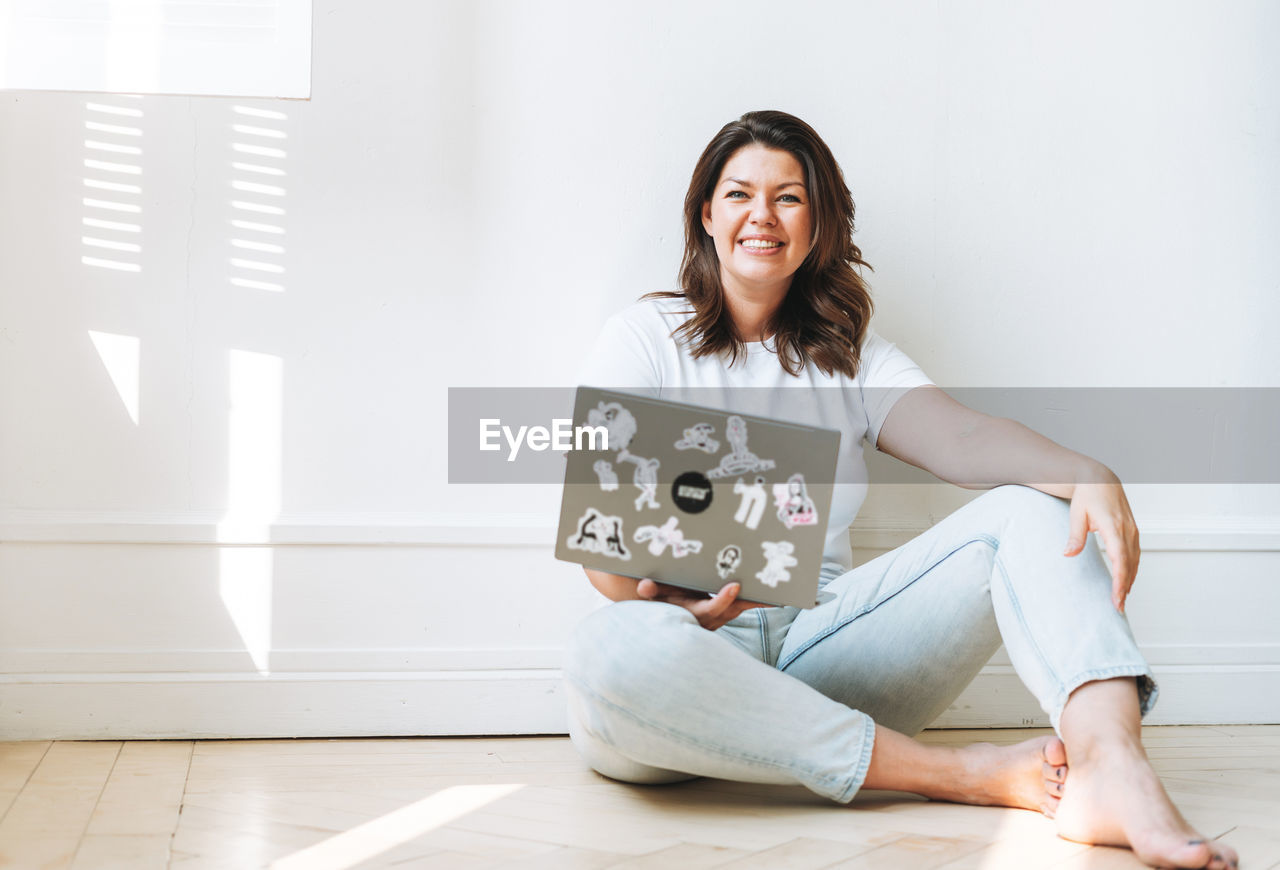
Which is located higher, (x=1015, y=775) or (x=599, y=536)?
(x=599, y=536)

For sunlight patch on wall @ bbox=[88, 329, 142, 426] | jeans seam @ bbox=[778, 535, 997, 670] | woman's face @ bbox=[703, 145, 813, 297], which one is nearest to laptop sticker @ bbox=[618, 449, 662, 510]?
jeans seam @ bbox=[778, 535, 997, 670]

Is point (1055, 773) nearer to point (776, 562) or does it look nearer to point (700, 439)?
point (776, 562)

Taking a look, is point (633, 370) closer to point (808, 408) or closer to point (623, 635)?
Answer: point (808, 408)

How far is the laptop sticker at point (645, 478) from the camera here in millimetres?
1164

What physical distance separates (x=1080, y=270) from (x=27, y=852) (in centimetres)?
175

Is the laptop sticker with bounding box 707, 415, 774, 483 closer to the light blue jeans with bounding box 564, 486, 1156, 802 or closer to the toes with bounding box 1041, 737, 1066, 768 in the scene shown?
the light blue jeans with bounding box 564, 486, 1156, 802

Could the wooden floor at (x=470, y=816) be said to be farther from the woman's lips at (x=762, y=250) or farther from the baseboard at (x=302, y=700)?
the woman's lips at (x=762, y=250)

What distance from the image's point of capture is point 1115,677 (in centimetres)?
112

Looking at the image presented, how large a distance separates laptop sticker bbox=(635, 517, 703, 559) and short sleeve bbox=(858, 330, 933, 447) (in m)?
0.49

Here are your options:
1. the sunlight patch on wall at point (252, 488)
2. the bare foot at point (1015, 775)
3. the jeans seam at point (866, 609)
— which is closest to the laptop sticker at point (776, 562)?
the jeans seam at point (866, 609)

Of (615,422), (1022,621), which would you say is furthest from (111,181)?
(1022,621)

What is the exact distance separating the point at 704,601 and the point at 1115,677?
45 cm

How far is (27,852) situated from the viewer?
1.11 m

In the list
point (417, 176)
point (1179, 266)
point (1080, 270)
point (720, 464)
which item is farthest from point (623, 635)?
point (1179, 266)
